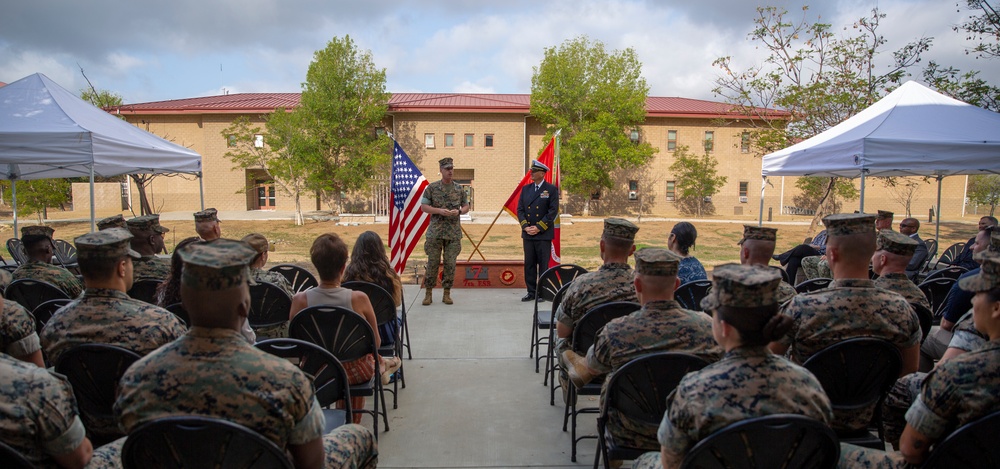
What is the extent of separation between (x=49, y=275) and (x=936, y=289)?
7.11 metres

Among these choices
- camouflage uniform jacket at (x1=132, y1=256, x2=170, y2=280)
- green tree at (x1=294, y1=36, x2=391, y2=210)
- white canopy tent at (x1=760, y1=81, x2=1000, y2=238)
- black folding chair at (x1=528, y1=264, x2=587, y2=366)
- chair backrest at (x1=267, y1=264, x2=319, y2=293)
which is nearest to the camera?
camouflage uniform jacket at (x1=132, y1=256, x2=170, y2=280)

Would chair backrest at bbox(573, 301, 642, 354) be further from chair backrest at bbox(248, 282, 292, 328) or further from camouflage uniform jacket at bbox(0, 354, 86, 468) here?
camouflage uniform jacket at bbox(0, 354, 86, 468)

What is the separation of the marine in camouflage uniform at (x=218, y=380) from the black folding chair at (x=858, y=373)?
2.14 m

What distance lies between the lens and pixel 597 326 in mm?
3387

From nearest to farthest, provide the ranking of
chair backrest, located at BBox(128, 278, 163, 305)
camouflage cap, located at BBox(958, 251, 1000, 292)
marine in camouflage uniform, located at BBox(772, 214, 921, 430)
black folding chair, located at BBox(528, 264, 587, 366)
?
camouflage cap, located at BBox(958, 251, 1000, 292)
marine in camouflage uniform, located at BBox(772, 214, 921, 430)
chair backrest, located at BBox(128, 278, 163, 305)
black folding chair, located at BBox(528, 264, 587, 366)

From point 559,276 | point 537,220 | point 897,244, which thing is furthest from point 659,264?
point 537,220

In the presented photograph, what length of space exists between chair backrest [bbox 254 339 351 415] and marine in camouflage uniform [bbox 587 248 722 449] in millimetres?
1190

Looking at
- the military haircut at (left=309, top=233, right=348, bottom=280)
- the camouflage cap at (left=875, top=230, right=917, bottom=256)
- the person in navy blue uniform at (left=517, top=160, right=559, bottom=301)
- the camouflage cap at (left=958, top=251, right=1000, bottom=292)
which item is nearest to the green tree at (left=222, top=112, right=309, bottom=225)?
the person in navy blue uniform at (left=517, top=160, right=559, bottom=301)

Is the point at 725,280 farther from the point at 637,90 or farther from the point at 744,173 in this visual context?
the point at 744,173

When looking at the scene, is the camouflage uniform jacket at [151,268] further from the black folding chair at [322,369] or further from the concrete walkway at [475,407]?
the black folding chair at [322,369]

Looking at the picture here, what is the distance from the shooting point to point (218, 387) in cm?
168

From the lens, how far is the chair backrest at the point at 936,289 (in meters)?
4.86

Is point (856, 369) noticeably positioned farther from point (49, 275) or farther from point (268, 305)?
point (49, 275)

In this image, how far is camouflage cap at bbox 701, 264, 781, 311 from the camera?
1722 millimetres
